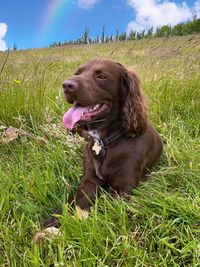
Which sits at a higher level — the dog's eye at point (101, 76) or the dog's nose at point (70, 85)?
the dog's eye at point (101, 76)

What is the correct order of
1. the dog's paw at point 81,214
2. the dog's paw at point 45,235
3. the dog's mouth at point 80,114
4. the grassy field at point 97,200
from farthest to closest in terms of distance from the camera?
the dog's mouth at point 80,114, the dog's paw at point 81,214, the dog's paw at point 45,235, the grassy field at point 97,200

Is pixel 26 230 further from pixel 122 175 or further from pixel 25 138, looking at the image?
pixel 25 138

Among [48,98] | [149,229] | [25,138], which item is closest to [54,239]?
[149,229]

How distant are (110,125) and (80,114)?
0.27m

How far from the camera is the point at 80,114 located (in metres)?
2.88

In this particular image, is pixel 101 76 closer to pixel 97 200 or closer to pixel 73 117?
A: pixel 73 117

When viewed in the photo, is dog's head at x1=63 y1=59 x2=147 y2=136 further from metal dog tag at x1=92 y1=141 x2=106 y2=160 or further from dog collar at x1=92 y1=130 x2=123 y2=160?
metal dog tag at x1=92 y1=141 x2=106 y2=160

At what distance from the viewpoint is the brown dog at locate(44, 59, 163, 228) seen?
289 centimetres

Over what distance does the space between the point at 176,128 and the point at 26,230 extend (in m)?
2.04

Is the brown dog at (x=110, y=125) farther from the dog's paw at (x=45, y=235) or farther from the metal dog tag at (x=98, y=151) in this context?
the dog's paw at (x=45, y=235)

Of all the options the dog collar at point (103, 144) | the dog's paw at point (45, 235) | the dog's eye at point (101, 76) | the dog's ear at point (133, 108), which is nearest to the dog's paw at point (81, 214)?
the dog's paw at point (45, 235)

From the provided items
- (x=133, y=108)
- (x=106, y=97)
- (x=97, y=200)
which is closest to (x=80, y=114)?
(x=106, y=97)

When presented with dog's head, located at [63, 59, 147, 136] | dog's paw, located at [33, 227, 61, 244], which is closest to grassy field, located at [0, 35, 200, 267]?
dog's paw, located at [33, 227, 61, 244]

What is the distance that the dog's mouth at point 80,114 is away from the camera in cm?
287
